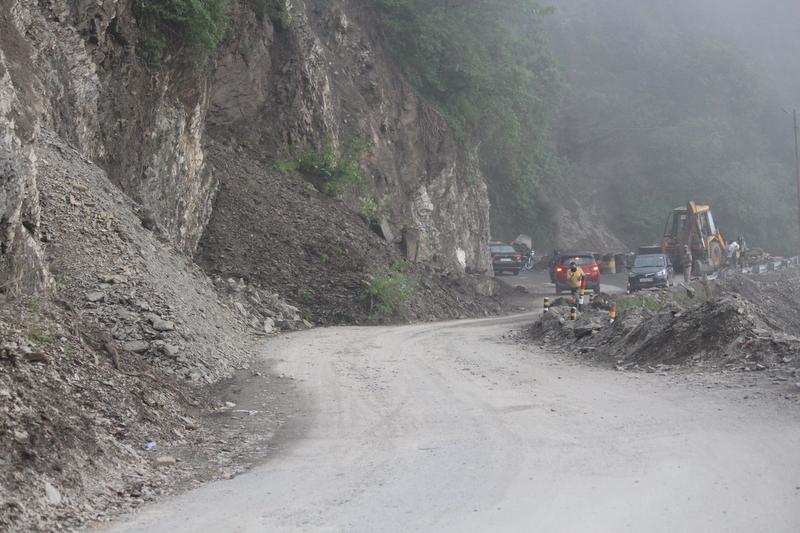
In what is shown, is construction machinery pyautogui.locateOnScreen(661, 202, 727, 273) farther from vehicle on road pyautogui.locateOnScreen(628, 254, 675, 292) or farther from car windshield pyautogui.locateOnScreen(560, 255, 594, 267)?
car windshield pyautogui.locateOnScreen(560, 255, 594, 267)

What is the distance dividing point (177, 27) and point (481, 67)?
69.9 ft

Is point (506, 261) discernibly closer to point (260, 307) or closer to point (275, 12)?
point (275, 12)

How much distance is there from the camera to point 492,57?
145 ft

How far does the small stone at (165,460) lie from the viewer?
856cm

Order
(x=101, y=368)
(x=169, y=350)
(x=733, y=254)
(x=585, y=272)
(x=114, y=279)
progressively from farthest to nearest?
(x=733, y=254)
(x=585, y=272)
(x=114, y=279)
(x=169, y=350)
(x=101, y=368)

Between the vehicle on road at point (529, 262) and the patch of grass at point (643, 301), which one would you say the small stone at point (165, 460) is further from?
the vehicle on road at point (529, 262)

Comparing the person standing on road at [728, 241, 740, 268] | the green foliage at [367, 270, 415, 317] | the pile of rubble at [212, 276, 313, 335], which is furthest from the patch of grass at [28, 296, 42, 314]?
the person standing on road at [728, 241, 740, 268]

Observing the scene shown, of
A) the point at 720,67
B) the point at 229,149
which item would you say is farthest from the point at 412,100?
the point at 720,67

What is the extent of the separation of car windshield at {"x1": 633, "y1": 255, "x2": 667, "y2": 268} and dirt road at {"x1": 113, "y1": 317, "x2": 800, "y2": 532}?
2430cm

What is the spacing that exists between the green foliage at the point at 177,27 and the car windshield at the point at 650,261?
21.3 meters

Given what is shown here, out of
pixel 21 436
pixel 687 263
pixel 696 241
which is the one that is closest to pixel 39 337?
pixel 21 436

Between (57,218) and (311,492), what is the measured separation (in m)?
9.33

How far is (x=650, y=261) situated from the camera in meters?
37.6

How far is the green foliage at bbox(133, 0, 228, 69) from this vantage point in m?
21.4
